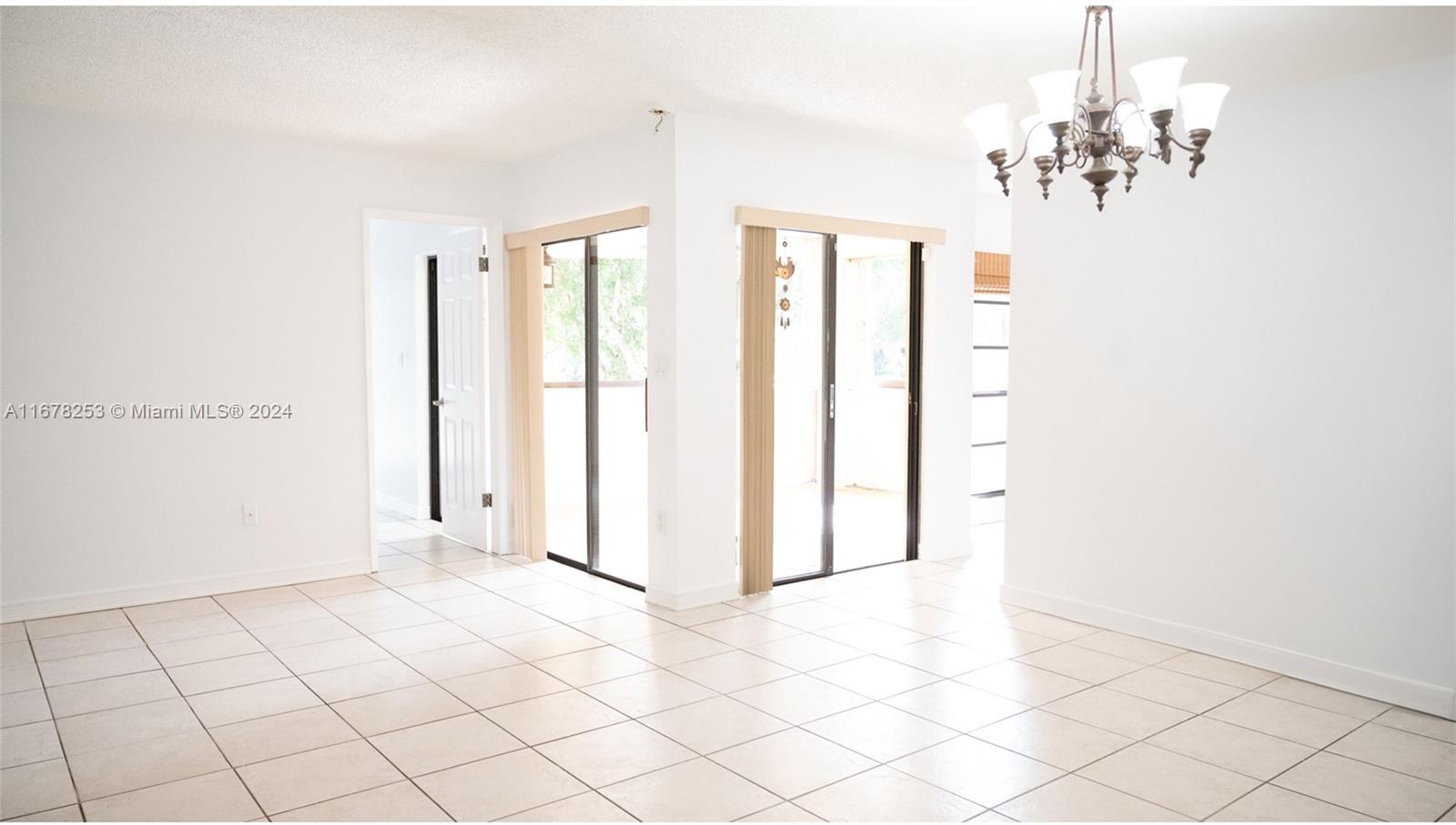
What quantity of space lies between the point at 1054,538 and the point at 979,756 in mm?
1919

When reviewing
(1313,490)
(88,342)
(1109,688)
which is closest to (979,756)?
(1109,688)

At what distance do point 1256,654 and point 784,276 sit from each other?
9.64 feet

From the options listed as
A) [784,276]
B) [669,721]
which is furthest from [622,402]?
[669,721]

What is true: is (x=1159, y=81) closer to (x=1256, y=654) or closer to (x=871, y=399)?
(x=1256, y=654)

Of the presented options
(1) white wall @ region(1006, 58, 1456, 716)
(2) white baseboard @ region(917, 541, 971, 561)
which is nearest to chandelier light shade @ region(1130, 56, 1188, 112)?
(1) white wall @ region(1006, 58, 1456, 716)

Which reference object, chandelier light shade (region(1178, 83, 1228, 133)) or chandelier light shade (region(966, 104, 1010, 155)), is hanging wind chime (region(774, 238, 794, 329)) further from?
chandelier light shade (region(1178, 83, 1228, 133))

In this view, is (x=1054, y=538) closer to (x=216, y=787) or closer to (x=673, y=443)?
(x=673, y=443)

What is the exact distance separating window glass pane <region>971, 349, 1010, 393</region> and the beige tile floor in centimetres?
258

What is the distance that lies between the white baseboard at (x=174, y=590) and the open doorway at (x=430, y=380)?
0.45m

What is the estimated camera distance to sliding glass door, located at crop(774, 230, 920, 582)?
520 centimetres

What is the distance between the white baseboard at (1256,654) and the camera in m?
3.38

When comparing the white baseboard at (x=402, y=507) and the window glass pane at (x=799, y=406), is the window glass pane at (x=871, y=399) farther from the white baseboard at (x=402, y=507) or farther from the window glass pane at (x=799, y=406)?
the white baseboard at (x=402, y=507)

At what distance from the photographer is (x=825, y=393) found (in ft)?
17.1

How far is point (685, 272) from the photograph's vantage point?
15.0ft
